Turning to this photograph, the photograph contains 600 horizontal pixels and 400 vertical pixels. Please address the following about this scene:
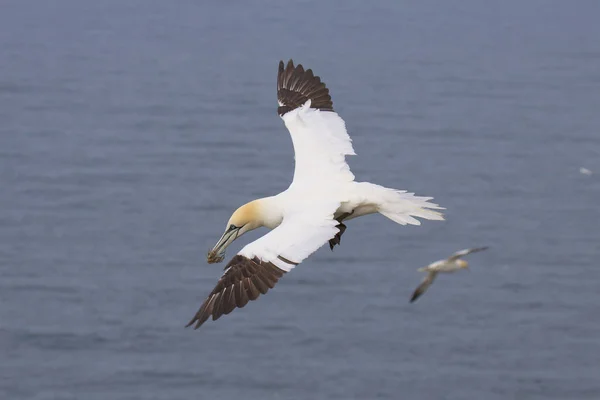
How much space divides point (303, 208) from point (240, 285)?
103 cm

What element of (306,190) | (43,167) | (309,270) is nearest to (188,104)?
(43,167)

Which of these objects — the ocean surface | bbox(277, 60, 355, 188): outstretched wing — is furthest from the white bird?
the ocean surface

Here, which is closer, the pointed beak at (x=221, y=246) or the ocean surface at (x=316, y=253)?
the pointed beak at (x=221, y=246)

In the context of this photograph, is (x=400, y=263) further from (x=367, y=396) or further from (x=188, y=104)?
(x=188, y=104)

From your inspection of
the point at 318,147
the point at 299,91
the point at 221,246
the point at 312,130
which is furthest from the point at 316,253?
the point at 221,246

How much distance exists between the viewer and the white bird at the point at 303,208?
30.2 ft

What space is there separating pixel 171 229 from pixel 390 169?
376cm

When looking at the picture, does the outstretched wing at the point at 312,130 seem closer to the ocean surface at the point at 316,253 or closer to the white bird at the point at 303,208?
the white bird at the point at 303,208

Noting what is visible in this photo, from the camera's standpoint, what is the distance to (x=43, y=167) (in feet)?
73.7

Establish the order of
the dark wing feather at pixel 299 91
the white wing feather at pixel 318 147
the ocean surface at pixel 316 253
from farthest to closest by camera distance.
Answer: the ocean surface at pixel 316 253 < the dark wing feather at pixel 299 91 < the white wing feather at pixel 318 147

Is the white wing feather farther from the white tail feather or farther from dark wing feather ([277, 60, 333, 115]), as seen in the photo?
the white tail feather

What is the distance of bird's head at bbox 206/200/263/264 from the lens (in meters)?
10.2

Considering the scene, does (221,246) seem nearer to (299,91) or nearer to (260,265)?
(260,265)

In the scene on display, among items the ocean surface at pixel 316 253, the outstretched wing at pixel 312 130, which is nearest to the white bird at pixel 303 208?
the outstretched wing at pixel 312 130
